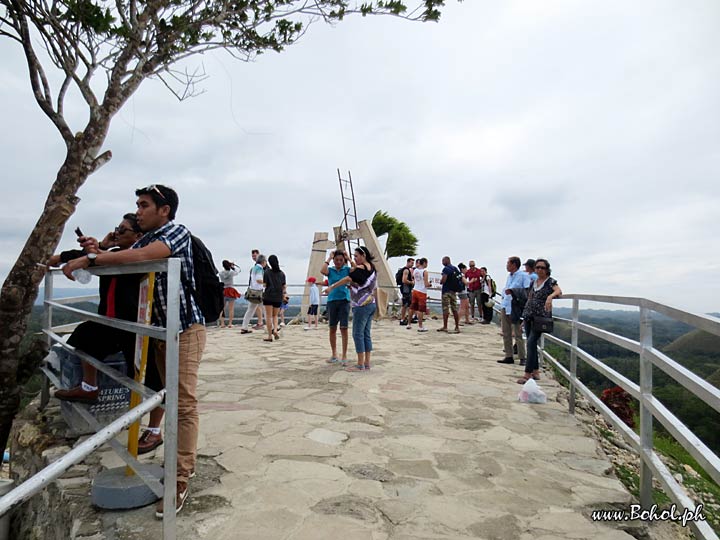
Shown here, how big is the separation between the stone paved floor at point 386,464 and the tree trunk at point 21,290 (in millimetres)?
2072

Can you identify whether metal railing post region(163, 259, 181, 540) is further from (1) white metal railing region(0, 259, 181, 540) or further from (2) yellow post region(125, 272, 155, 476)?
(2) yellow post region(125, 272, 155, 476)

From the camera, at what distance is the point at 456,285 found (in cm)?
1055

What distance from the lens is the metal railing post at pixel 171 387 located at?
1.88 metres

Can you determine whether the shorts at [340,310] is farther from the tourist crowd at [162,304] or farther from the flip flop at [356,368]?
the flip flop at [356,368]

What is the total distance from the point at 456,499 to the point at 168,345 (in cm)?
186

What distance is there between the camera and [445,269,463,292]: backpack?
10367 millimetres

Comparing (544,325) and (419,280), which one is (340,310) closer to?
(544,325)

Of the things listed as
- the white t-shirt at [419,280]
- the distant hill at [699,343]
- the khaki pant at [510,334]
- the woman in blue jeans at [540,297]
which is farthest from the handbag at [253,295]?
the distant hill at [699,343]

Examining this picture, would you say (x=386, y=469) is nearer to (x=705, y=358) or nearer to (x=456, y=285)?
(x=705, y=358)

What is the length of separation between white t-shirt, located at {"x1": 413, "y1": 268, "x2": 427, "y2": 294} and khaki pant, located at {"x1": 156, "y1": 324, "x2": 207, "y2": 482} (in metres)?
8.74

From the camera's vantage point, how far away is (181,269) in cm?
240

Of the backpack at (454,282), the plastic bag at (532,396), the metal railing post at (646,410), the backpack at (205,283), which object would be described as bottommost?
the plastic bag at (532,396)

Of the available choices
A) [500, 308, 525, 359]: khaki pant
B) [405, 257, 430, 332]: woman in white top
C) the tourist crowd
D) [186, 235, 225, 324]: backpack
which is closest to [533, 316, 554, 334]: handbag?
the tourist crowd

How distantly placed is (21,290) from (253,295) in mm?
5723
